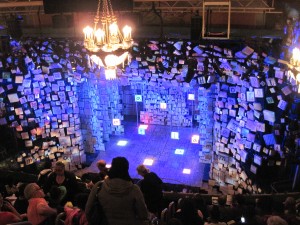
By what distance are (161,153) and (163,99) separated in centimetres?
205

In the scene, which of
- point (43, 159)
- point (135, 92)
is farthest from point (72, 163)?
point (135, 92)

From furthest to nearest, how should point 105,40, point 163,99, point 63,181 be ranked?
point 163,99, point 63,181, point 105,40

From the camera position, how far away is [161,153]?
38.8 ft

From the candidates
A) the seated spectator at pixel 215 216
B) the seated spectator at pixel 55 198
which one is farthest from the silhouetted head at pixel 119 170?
the seated spectator at pixel 215 216

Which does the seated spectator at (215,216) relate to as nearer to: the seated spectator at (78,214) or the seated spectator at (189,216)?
the seated spectator at (189,216)

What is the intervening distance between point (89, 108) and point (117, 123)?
126 cm

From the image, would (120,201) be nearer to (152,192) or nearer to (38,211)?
(38,211)

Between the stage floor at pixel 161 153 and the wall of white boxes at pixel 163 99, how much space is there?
→ 1.05 feet

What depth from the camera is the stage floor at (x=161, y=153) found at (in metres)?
10.9

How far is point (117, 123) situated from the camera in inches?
490

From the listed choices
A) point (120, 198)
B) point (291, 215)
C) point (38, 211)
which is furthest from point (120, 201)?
point (291, 215)

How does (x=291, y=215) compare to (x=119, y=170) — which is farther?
(x=291, y=215)

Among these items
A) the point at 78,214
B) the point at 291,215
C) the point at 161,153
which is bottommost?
the point at 161,153

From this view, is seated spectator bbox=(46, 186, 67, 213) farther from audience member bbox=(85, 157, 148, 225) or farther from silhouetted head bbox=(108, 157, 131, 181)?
silhouetted head bbox=(108, 157, 131, 181)
